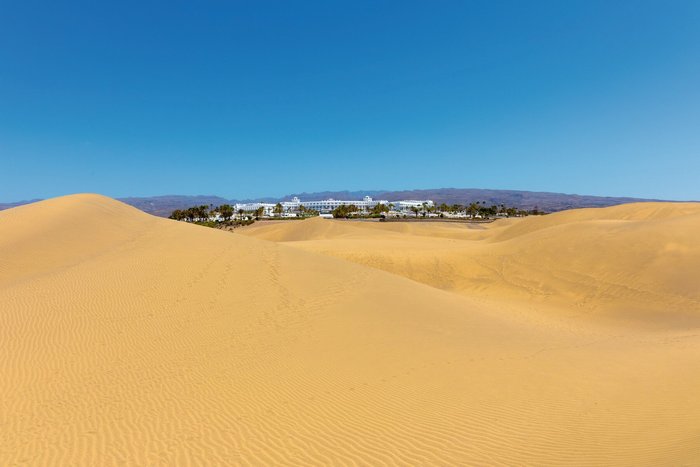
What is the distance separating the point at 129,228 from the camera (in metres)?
21.8

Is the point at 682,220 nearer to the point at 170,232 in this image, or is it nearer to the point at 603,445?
the point at 603,445

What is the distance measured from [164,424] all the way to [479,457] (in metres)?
4.68

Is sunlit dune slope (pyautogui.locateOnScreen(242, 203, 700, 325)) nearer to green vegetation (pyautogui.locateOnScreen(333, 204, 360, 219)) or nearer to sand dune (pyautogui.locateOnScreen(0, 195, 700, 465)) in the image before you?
sand dune (pyautogui.locateOnScreen(0, 195, 700, 465))

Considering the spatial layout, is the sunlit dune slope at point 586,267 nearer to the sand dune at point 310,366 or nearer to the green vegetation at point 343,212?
the sand dune at point 310,366

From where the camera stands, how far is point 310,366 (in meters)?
7.75

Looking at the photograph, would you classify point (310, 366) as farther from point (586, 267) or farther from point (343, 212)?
point (343, 212)

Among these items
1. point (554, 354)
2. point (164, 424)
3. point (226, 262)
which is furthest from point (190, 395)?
point (226, 262)

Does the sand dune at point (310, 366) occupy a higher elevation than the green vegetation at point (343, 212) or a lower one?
lower

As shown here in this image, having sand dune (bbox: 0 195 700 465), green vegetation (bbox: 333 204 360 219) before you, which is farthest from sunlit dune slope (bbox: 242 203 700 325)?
green vegetation (bbox: 333 204 360 219)

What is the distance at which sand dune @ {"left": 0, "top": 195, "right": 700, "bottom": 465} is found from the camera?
5.16m

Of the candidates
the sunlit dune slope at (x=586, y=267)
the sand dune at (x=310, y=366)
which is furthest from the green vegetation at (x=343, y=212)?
the sand dune at (x=310, y=366)

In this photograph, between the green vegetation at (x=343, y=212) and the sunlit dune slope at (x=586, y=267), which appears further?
the green vegetation at (x=343, y=212)

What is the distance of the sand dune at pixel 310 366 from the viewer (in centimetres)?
516

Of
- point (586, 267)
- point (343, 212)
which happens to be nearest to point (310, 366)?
point (586, 267)
